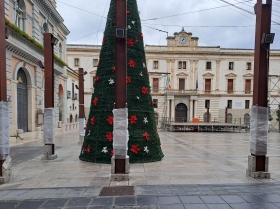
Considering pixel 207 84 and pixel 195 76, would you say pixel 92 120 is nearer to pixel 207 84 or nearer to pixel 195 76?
pixel 195 76

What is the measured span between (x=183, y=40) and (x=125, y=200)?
3787 cm

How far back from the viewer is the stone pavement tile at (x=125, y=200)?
4074 mm

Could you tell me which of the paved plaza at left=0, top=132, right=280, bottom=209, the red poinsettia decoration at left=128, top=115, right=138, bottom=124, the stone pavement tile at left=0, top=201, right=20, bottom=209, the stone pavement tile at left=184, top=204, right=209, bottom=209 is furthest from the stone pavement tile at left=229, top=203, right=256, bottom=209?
the stone pavement tile at left=0, top=201, right=20, bottom=209

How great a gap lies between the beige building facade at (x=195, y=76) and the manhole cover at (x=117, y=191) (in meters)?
33.0

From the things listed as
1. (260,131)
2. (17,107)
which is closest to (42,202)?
(260,131)

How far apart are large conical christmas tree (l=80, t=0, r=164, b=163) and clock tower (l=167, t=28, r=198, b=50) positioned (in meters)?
32.1

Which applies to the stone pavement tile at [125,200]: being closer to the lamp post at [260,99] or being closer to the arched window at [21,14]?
the lamp post at [260,99]

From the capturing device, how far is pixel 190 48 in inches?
1516

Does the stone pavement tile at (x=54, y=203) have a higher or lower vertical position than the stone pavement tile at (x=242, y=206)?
lower

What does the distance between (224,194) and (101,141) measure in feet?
13.6

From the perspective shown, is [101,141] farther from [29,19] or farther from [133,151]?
[29,19]

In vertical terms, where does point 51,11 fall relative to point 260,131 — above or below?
above

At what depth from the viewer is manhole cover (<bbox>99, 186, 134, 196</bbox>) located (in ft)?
14.8

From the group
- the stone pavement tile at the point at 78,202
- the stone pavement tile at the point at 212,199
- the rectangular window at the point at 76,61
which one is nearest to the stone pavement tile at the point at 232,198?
the stone pavement tile at the point at 212,199
